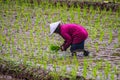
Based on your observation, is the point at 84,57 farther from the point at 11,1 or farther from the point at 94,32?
the point at 11,1

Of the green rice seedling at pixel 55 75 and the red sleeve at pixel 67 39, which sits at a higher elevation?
the red sleeve at pixel 67 39

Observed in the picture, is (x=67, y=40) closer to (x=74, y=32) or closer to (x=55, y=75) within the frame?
(x=74, y=32)

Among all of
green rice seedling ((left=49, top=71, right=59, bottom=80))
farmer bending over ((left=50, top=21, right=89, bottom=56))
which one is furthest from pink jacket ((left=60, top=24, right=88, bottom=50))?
green rice seedling ((left=49, top=71, right=59, bottom=80))

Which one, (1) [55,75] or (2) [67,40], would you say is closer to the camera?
(1) [55,75]

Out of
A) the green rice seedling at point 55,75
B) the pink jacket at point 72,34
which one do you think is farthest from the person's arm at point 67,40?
the green rice seedling at point 55,75

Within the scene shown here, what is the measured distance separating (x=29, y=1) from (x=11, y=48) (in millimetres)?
3794

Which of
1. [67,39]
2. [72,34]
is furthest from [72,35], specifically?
[67,39]

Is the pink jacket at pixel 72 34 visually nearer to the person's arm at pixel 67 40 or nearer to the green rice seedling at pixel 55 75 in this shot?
the person's arm at pixel 67 40

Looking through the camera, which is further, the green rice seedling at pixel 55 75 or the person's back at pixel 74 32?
the person's back at pixel 74 32

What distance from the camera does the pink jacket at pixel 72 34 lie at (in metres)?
5.28

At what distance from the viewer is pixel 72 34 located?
5375 millimetres

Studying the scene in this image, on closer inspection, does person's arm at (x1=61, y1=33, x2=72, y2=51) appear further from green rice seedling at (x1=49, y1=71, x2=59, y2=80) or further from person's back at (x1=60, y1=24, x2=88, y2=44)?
green rice seedling at (x1=49, y1=71, x2=59, y2=80)

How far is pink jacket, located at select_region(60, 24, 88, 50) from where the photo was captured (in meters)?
5.28

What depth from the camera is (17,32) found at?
272 inches
